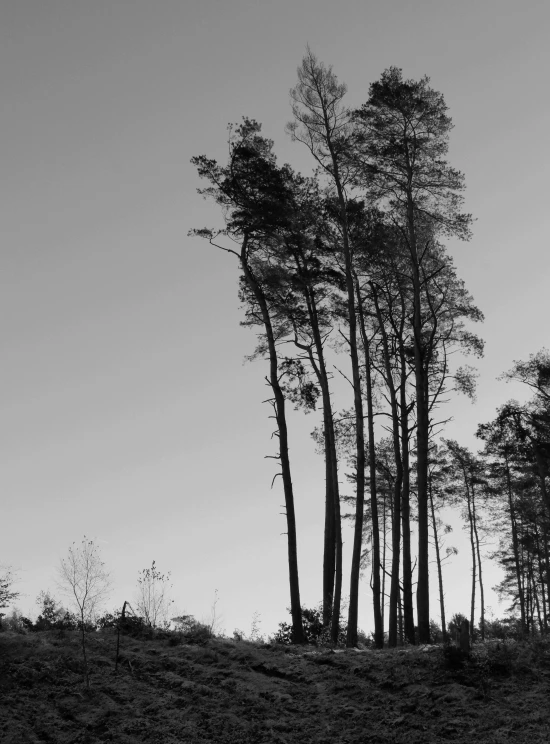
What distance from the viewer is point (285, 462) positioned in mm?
18578

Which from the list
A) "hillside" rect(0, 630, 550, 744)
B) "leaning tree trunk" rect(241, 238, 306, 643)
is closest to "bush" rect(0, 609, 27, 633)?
"hillside" rect(0, 630, 550, 744)

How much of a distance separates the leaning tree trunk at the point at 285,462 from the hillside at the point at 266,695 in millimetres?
3622

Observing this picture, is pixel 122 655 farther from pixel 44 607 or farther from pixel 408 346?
pixel 408 346

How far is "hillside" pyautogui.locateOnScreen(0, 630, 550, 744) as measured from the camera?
10266 millimetres

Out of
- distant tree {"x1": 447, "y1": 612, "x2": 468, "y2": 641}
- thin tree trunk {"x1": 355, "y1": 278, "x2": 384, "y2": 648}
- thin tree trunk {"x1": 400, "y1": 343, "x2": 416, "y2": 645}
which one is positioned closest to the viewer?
distant tree {"x1": 447, "y1": 612, "x2": 468, "y2": 641}

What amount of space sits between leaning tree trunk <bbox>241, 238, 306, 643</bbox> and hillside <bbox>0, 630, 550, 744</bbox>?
11.9 feet

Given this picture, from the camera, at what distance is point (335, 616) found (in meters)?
18.0

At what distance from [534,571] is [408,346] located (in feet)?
78.3

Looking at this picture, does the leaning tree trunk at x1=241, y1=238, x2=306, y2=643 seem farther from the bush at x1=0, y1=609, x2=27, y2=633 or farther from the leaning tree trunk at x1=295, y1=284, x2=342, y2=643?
the bush at x1=0, y1=609, x2=27, y2=633

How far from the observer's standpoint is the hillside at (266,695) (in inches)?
404

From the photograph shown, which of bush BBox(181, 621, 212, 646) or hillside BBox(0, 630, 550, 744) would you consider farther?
bush BBox(181, 621, 212, 646)

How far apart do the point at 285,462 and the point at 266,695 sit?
7.40 meters

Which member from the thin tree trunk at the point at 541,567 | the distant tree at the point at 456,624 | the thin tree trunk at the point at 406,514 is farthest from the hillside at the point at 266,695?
the thin tree trunk at the point at 541,567

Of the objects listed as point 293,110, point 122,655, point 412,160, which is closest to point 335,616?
point 122,655
